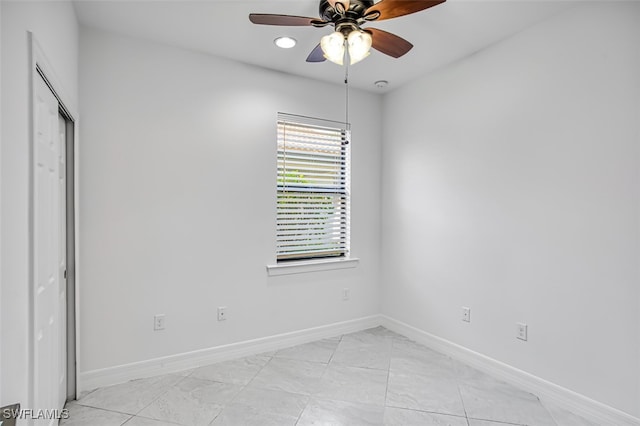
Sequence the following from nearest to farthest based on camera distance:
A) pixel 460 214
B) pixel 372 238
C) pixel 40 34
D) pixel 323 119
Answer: pixel 40 34
pixel 460 214
pixel 323 119
pixel 372 238

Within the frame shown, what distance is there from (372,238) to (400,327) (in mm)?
987

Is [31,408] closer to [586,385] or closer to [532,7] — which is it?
[586,385]

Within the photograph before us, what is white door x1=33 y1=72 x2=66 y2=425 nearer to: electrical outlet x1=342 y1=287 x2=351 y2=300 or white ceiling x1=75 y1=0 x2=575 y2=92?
white ceiling x1=75 y1=0 x2=575 y2=92

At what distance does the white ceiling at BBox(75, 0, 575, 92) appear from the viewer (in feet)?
7.43

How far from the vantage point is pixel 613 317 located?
7.00ft

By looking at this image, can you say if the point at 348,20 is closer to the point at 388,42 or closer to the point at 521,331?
the point at 388,42

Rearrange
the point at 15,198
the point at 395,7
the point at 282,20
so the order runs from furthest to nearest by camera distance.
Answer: the point at 282,20 < the point at 395,7 < the point at 15,198

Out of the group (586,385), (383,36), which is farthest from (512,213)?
(383,36)

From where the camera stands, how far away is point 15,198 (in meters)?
1.30

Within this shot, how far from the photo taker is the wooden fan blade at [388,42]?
2.08 m

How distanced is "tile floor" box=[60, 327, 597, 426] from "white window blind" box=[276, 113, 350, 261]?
42.2 inches

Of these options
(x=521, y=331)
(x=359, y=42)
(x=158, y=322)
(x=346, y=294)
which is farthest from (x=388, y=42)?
(x=158, y=322)

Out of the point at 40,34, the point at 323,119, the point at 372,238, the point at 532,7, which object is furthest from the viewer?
the point at 372,238

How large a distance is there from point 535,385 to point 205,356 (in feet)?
8.33
